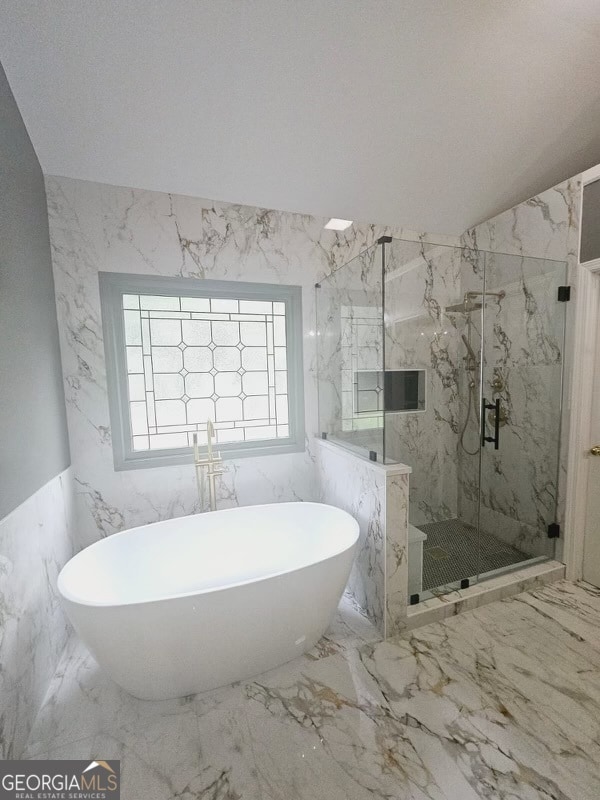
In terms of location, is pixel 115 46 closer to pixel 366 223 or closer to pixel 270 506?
pixel 366 223

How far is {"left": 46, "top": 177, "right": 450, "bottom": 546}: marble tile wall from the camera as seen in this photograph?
80.3 inches

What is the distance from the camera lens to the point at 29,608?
4.74 ft

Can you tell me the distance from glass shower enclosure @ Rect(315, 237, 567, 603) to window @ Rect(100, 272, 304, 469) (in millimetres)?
313

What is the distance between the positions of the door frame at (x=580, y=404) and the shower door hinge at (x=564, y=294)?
0.17 feet

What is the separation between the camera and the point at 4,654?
1208mm

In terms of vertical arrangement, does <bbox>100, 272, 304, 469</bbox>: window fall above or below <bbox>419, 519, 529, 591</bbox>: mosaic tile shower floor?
above

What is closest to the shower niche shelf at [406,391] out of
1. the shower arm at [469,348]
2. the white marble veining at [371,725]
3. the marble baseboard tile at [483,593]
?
the shower arm at [469,348]

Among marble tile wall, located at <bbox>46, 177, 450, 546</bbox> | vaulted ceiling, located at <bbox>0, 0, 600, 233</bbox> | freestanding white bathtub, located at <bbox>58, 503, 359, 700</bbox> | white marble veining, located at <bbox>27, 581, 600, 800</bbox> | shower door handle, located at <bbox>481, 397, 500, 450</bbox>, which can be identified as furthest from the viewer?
shower door handle, located at <bbox>481, 397, 500, 450</bbox>

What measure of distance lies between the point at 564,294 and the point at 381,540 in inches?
77.1

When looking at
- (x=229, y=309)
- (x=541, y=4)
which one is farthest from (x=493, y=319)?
(x=229, y=309)

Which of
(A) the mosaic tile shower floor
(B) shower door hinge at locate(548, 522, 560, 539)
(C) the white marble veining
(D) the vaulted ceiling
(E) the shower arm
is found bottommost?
(C) the white marble veining

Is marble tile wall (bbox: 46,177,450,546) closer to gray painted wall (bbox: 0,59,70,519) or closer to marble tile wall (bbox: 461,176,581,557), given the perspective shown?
gray painted wall (bbox: 0,59,70,519)

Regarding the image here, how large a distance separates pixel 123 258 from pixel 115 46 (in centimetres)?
98

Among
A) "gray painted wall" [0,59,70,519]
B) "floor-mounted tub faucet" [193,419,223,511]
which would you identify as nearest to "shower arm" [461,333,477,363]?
"floor-mounted tub faucet" [193,419,223,511]
